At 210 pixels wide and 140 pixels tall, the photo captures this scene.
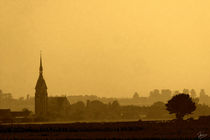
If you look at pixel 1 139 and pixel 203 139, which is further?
pixel 1 139

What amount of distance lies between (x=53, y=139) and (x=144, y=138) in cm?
1427

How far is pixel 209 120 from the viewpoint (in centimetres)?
17975

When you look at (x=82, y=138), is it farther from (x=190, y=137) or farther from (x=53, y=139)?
(x=190, y=137)

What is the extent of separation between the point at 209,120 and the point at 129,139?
2716 inches

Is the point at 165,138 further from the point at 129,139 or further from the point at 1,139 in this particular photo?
the point at 1,139

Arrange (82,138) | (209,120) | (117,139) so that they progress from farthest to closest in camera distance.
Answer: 1. (209,120)
2. (82,138)
3. (117,139)

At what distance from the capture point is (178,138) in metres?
112

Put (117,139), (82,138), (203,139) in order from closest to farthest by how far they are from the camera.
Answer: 1. (203,139)
2. (117,139)
3. (82,138)

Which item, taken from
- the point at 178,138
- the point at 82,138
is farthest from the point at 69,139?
the point at 178,138

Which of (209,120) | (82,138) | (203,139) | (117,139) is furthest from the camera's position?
(209,120)

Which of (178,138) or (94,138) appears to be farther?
(94,138)

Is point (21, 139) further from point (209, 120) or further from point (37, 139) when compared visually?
point (209, 120)

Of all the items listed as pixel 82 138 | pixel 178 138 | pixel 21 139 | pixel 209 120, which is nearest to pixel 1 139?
pixel 21 139

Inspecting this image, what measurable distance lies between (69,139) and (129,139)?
10564 millimetres
